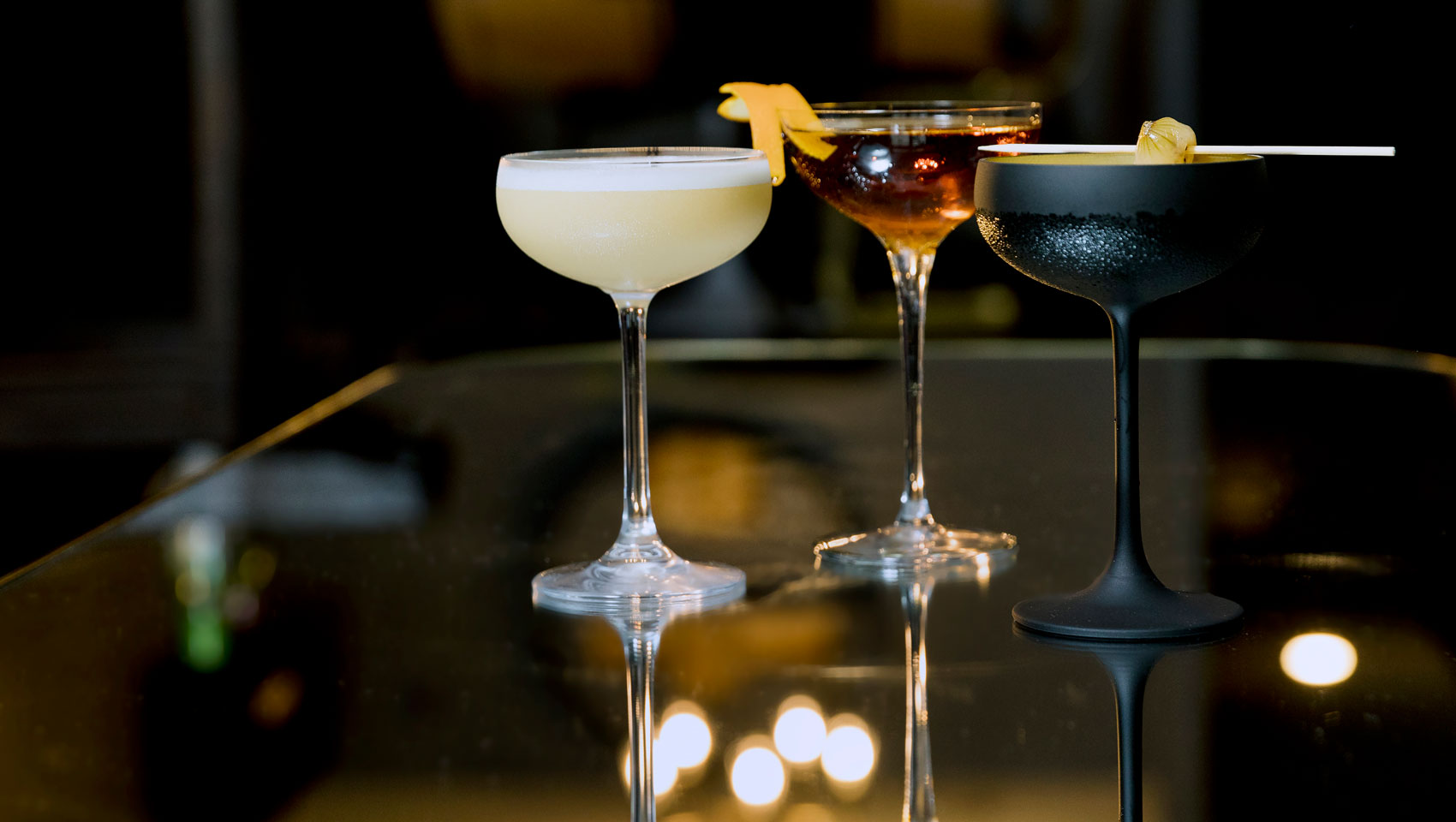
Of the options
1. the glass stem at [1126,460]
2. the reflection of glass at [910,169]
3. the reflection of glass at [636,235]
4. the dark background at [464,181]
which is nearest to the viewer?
the glass stem at [1126,460]

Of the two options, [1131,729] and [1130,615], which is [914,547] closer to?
[1130,615]

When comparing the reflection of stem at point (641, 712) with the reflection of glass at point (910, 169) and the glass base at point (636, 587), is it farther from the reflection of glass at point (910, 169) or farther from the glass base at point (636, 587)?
the reflection of glass at point (910, 169)

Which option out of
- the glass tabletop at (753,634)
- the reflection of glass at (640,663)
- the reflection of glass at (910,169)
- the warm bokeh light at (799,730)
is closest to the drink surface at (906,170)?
the reflection of glass at (910,169)

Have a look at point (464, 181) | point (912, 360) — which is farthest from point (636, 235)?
point (464, 181)

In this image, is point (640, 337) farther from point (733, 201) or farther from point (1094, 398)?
point (1094, 398)

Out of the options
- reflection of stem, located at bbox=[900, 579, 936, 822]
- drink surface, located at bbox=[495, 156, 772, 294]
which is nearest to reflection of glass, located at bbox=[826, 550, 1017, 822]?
reflection of stem, located at bbox=[900, 579, 936, 822]

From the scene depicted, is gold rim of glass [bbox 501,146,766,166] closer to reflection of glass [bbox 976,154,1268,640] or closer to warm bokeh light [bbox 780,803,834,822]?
reflection of glass [bbox 976,154,1268,640]
